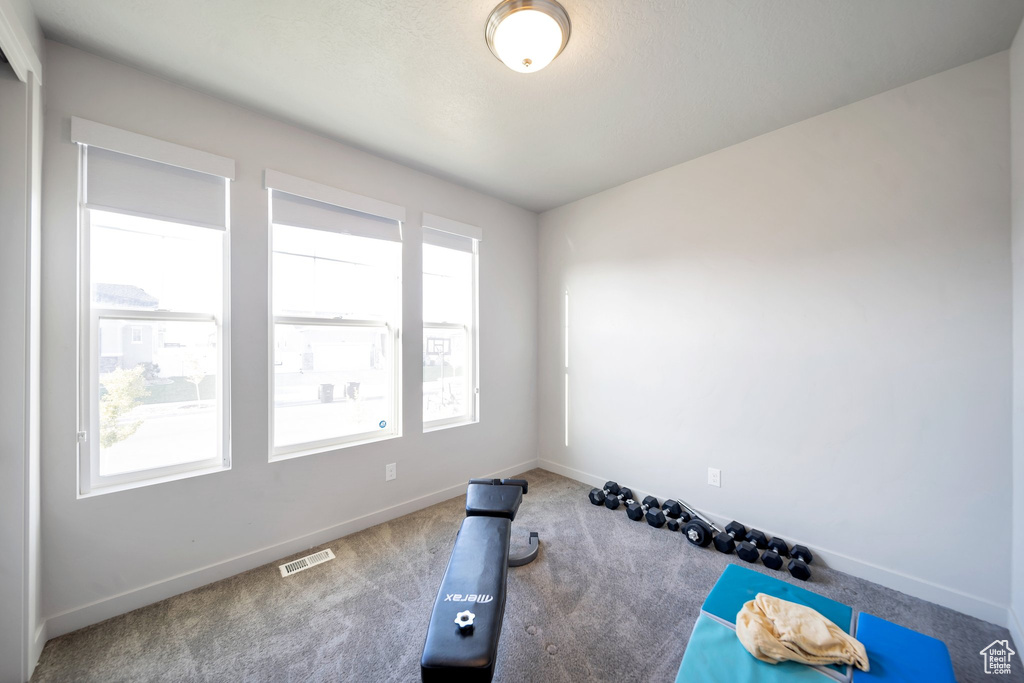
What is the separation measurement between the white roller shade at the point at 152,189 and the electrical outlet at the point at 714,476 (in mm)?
3605

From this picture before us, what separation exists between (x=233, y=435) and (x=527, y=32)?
103 inches

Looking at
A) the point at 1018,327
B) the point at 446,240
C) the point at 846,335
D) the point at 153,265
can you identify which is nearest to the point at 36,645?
the point at 153,265

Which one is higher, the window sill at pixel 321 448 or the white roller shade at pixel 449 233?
the white roller shade at pixel 449 233

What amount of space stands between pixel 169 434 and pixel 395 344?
1.42 meters

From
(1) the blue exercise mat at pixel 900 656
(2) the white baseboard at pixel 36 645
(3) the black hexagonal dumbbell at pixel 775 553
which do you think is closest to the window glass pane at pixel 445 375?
(2) the white baseboard at pixel 36 645

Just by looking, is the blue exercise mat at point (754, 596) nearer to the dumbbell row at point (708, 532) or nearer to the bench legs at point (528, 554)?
the dumbbell row at point (708, 532)

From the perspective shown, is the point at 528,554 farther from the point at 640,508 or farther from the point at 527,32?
the point at 527,32

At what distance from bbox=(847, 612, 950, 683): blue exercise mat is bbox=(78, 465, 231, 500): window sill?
3.01 m

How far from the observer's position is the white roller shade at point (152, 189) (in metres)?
1.93

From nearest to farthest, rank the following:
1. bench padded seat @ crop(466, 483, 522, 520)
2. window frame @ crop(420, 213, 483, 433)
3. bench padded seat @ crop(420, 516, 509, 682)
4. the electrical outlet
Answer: bench padded seat @ crop(420, 516, 509, 682) < bench padded seat @ crop(466, 483, 522, 520) < the electrical outlet < window frame @ crop(420, 213, 483, 433)

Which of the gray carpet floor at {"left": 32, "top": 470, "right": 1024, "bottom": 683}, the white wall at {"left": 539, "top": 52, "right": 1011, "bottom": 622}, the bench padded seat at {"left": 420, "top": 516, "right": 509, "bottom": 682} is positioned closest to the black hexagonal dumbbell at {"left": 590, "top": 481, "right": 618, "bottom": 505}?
the white wall at {"left": 539, "top": 52, "right": 1011, "bottom": 622}

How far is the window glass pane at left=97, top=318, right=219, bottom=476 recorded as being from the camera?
78.2 inches

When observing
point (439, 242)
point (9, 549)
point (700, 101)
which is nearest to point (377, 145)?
point (439, 242)
